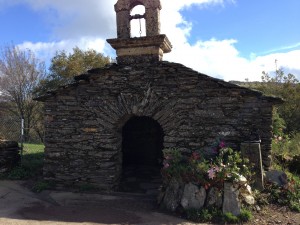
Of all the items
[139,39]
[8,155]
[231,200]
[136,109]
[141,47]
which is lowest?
[231,200]

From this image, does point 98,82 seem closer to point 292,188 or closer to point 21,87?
point 292,188

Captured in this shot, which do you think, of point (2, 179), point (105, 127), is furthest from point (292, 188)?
point (2, 179)

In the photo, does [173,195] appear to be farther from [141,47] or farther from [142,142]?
[142,142]

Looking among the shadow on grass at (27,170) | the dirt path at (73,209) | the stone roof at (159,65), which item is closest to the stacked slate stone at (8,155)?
the shadow on grass at (27,170)

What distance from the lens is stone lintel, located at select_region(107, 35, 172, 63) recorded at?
7.50m

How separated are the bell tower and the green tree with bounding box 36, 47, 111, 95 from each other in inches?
508

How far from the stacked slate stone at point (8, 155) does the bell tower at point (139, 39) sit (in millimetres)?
4122

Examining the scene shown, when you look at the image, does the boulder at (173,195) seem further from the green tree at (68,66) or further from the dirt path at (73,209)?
the green tree at (68,66)

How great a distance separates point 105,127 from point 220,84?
9.18 ft

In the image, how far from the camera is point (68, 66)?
66.9 ft

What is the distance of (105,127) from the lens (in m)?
7.34

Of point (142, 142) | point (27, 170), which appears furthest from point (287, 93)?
point (27, 170)

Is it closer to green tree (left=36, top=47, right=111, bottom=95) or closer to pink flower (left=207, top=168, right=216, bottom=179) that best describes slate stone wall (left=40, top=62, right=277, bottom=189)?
pink flower (left=207, top=168, right=216, bottom=179)

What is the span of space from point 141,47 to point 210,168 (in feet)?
11.4
